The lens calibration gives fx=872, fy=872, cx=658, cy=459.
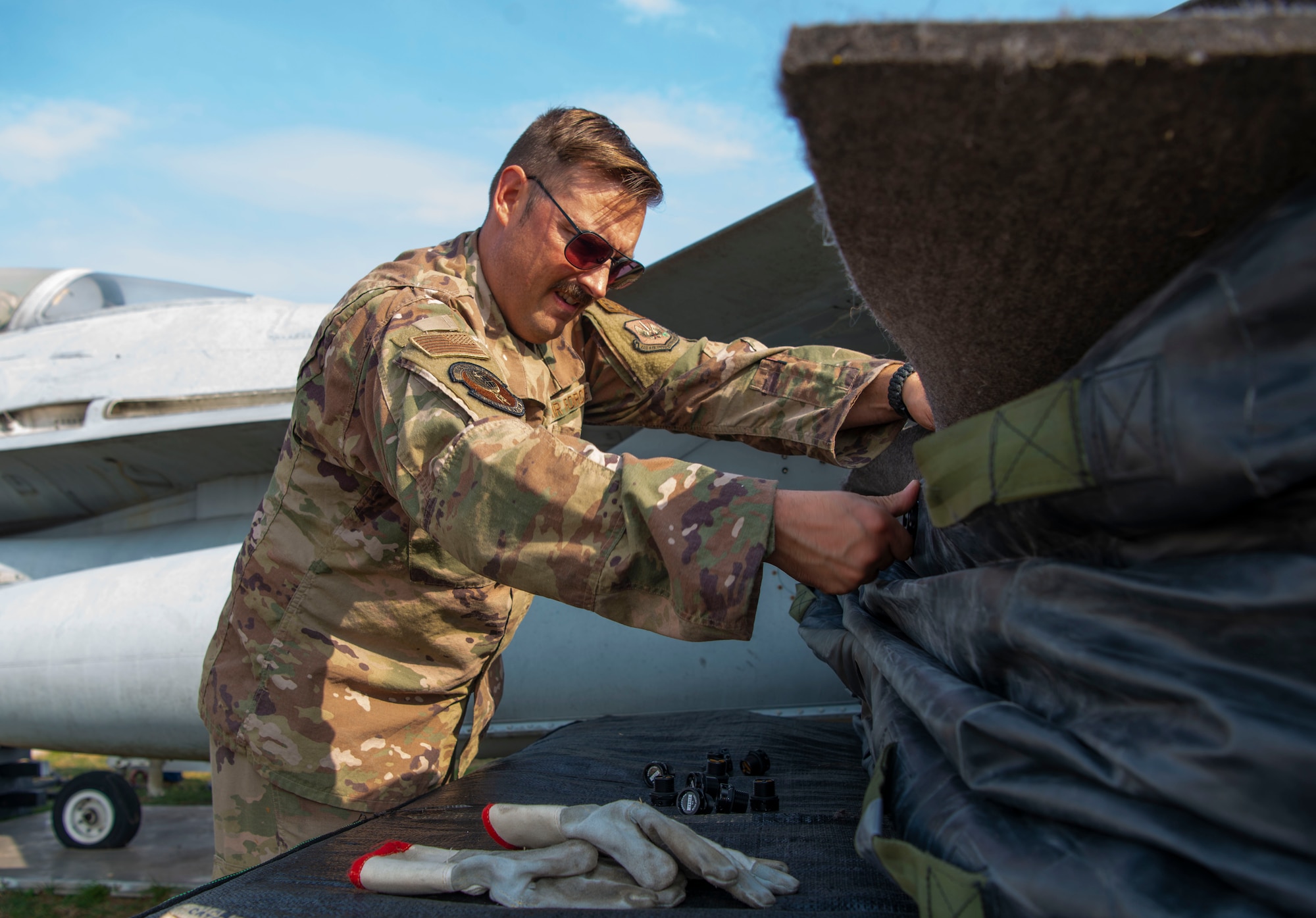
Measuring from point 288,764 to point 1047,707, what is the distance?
1346 mm

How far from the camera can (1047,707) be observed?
0.64 m

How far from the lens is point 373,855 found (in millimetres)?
1029

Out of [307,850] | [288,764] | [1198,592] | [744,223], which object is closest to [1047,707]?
[1198,592]

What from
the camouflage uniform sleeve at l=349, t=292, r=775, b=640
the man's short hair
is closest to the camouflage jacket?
the camouflage uniform sleeve at l=349, t=292, r=775, b=640

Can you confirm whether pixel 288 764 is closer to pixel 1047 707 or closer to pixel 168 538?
pixel 1047 707

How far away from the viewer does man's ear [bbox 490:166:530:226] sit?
5.28ft

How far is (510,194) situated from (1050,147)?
1.26 meters

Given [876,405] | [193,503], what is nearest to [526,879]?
[876,405]

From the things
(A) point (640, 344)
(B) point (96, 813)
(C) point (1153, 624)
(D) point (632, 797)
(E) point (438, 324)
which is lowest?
(B) point (96, 813)

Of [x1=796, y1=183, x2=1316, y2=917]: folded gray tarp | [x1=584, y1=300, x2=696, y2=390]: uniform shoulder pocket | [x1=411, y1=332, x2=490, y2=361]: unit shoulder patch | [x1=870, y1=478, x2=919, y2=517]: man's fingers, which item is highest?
[x1=584, y1=300, x2=696, y2=390]: uniform shoulder pocket

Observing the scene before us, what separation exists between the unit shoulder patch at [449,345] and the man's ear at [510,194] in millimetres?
575

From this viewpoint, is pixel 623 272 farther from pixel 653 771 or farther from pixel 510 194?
pixel 653 771

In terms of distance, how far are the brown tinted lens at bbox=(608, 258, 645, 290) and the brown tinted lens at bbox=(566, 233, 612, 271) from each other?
2.1 inches

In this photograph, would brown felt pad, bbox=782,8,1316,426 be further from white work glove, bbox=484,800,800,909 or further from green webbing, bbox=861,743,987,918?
white work glove, bbox=484,800,800,909
